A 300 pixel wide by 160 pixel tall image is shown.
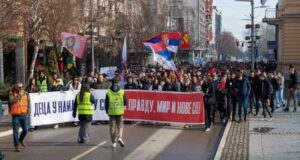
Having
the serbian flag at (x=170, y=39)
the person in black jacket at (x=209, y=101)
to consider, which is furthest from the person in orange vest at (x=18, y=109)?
the serbian flag at (x=170, y=39)

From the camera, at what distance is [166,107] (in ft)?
61.9

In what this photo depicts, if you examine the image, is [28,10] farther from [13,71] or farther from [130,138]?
[13,71]

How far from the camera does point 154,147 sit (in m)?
14.2

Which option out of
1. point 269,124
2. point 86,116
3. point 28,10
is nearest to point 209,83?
point 269,124

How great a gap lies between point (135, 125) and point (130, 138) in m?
3.38

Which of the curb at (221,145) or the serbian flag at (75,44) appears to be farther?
the serbian flag at (75,44)

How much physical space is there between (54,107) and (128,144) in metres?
4.60

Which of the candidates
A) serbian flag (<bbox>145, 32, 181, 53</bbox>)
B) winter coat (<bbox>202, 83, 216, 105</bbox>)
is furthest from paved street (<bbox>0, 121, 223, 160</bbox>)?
serbian flag (<bbox>145, 32, 181, 53</bbox>)

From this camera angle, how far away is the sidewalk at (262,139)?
483 inches

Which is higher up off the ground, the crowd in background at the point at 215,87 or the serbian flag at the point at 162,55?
the serbian flag at the point at 162,55

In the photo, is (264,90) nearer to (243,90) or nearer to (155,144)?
(243,90)

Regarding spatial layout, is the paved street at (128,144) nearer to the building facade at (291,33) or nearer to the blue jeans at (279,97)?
the blue jeans at (279,97)

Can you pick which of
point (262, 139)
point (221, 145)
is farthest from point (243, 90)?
point (221, 145)

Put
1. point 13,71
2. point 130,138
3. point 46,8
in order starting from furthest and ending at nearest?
point 13,71
point 46,8
point 130,138
